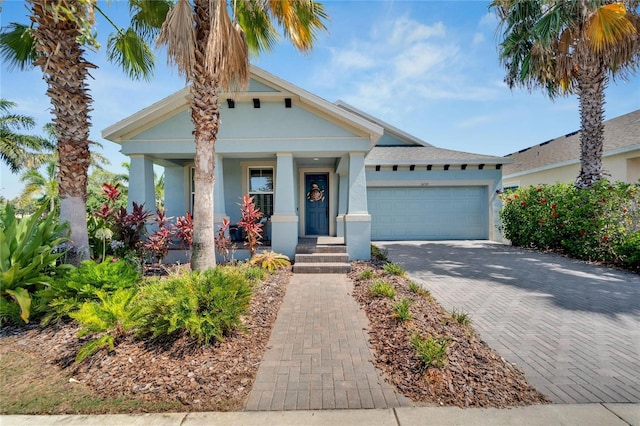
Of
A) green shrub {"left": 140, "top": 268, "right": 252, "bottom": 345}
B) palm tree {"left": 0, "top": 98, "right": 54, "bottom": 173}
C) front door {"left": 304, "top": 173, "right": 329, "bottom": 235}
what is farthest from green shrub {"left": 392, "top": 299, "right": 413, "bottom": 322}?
palm tree {"left": 0, "top": 98, "right": 54, "bottom": 173}

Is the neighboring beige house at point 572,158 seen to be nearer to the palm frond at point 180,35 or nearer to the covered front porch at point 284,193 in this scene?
the covered front porch at point 284,193

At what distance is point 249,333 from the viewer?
12.5 ft

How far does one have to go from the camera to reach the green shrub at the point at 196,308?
134 inches

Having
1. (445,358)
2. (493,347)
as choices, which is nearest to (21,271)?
(445,358)

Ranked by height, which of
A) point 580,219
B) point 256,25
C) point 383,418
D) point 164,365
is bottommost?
point 383,418

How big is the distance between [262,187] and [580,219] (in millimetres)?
10817

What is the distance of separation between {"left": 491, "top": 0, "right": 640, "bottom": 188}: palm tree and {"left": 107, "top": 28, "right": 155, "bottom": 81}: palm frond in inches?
448

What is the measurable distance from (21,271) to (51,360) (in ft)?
5.34

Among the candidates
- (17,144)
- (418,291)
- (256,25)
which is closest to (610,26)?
(418,291)

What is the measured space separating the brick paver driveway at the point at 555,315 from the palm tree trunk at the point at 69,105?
7135 mm

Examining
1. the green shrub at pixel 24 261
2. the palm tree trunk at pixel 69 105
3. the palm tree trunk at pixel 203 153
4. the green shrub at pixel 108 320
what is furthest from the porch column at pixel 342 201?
the green shrub at pixel 24 261

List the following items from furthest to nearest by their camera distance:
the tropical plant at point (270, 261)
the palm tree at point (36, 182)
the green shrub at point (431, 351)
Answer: the palm tree at point (36, 182), the tropical plant at point (270, 261), the green shrub at point (431, 351)

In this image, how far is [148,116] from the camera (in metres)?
8.13

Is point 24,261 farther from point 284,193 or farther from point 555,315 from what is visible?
point 555,315
